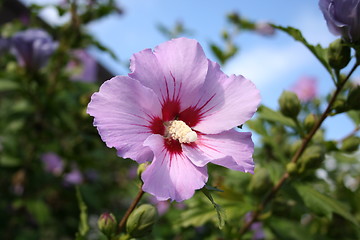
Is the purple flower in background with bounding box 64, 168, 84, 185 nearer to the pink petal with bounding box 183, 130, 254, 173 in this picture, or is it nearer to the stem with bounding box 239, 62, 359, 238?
the stem with bounding box 239, 62, 359, 238

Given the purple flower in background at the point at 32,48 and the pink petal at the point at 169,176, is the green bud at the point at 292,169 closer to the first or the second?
the pink petal at the point at 169,176

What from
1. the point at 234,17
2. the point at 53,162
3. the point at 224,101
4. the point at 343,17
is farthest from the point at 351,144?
the point at 53,162

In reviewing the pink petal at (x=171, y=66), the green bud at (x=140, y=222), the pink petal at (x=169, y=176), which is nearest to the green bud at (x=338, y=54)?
the pink petal at (x=171, y=66)

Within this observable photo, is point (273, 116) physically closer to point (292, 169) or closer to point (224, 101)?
point (292, 169)

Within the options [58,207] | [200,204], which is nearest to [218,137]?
[200,204]

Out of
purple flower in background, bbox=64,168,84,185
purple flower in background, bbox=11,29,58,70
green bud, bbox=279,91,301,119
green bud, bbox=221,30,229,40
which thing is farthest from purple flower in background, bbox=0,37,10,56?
green bud, bbox=279,91,301,119

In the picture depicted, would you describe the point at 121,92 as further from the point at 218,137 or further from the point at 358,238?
the point at 358,238

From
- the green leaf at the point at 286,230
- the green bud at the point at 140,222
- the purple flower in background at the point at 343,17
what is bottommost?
the green leaf at the point at 286,230
